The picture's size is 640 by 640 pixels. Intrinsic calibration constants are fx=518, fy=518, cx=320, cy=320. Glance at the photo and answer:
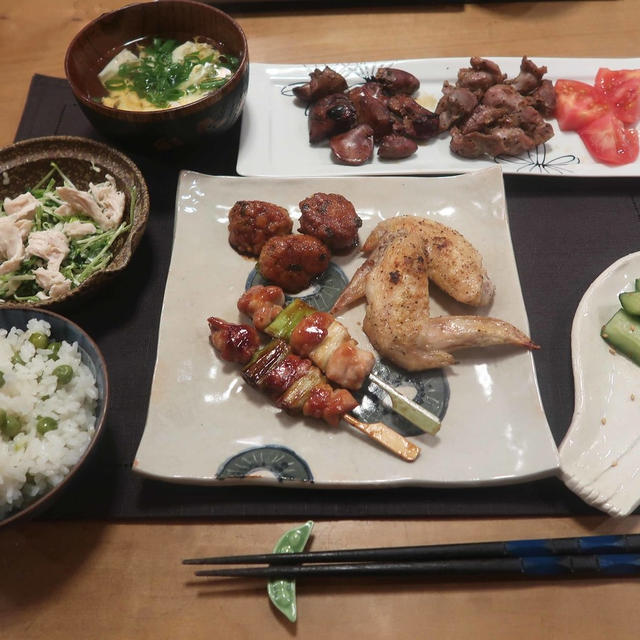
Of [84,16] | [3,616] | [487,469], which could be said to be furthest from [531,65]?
[3,616]

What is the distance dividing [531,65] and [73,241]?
10.7 feet

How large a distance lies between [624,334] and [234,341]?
1.94 metres

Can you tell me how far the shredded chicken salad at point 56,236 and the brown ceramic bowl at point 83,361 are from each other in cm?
23

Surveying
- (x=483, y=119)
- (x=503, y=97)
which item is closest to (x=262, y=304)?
(x=483, y=119)

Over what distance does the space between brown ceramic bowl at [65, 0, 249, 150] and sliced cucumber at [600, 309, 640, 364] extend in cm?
244

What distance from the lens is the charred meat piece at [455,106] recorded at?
3.53m

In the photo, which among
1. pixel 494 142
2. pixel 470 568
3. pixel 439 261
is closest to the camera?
pixel 470 568

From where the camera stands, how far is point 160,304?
9.64 ft

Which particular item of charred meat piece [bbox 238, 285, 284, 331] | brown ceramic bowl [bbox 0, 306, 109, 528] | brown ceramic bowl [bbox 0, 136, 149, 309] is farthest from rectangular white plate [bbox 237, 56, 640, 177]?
brown ceramic bowl [bbox 0, 306, 109, 528]

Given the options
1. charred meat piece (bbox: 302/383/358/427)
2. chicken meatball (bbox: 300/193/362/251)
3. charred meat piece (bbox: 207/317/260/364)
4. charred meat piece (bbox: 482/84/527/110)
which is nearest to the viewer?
charred meat piece (bbox: 302/383/358/427)

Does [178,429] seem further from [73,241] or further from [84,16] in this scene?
[84,16]

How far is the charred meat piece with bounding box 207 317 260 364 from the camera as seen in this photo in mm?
2482

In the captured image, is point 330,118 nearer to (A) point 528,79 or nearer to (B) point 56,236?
(A) point 528,79

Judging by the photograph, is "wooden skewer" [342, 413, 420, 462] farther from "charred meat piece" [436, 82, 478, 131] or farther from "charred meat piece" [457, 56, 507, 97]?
"charred meat piece" [457, 56, 507, 97]
